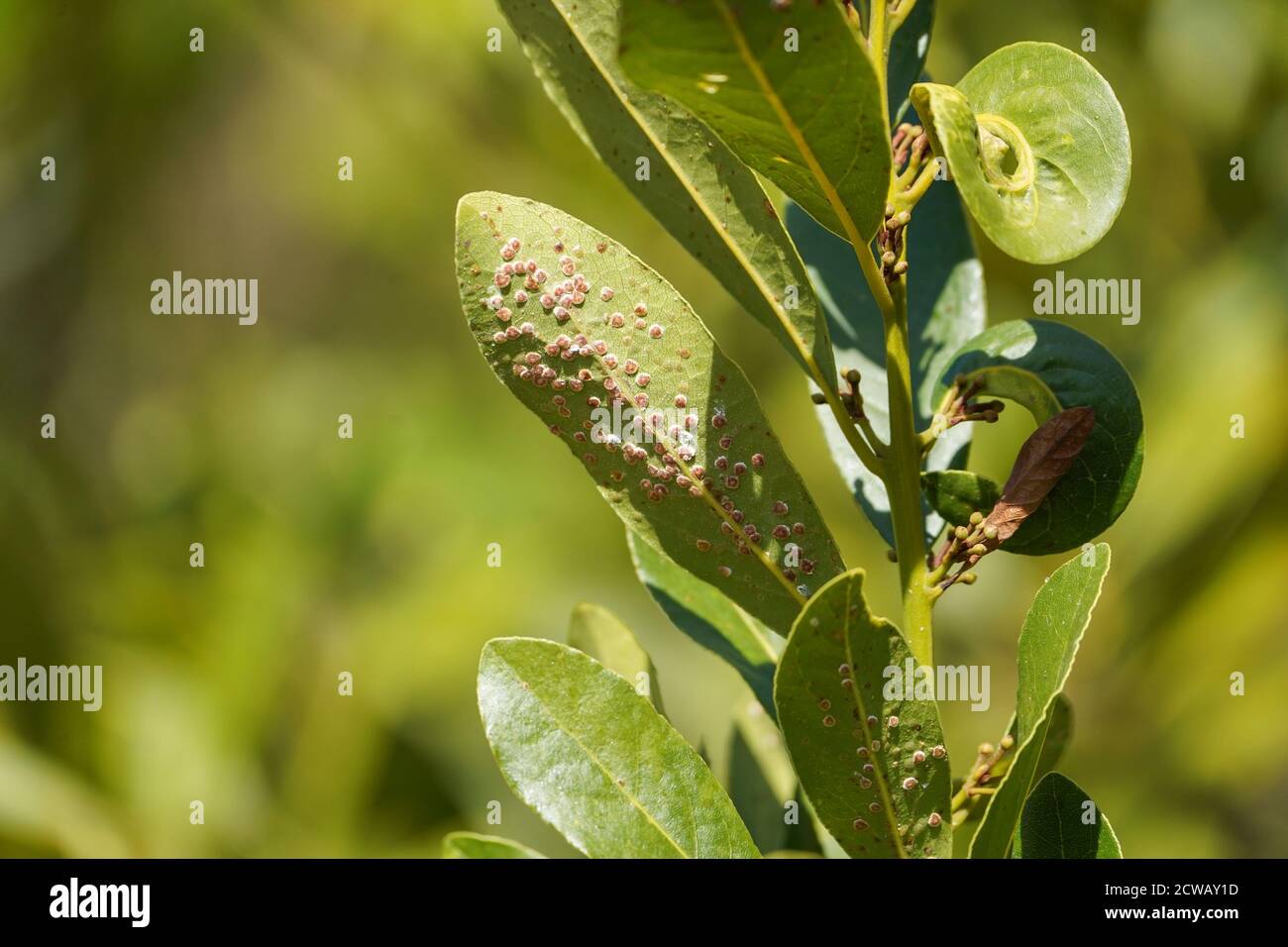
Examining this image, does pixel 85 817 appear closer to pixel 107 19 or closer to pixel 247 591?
pixel 247 591

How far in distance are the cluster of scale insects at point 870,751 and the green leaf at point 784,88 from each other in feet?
0.81

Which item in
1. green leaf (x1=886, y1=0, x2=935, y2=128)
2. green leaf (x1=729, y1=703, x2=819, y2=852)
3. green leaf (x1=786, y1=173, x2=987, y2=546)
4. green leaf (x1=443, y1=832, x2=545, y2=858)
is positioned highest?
green leaf (x1=886, y1=0, x2=935, y2=128)

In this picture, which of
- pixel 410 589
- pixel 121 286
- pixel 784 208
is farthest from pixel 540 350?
pixel 121 286

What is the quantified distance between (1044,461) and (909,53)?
295mm

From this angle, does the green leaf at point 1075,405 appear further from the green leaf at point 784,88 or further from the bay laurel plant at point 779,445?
the green leaf at point 784,88

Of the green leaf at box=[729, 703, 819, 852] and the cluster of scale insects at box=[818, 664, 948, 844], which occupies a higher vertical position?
the cluster of scale insects at box=[818, 664, 948, 844]

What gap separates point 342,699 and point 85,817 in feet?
1.43

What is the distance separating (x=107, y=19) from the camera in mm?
2422

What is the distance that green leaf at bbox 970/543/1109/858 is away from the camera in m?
0.60

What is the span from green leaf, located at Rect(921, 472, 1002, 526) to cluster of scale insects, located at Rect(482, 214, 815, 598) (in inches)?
3.2

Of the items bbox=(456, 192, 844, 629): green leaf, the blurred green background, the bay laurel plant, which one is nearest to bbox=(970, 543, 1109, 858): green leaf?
the bay laurel plant

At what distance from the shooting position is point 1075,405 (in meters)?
0.67

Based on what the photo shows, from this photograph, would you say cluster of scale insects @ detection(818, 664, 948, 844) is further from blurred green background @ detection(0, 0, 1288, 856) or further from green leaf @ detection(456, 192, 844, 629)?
blurred green background @ detection(0, 0, 1288, 856)

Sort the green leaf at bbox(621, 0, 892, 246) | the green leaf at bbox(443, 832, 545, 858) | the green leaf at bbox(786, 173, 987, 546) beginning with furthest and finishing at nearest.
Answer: the green leaf at bbox(786, 173, 987, 546) → the green leaf at bbox(443, 832, 545, 858) → the green leaf at bbox(621, 0, 892, 246)
